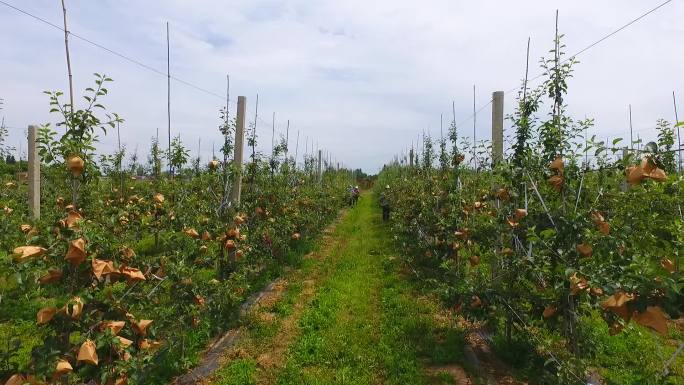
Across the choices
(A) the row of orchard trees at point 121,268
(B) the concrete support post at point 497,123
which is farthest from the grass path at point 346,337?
(B) the concrete support post at point 497,123

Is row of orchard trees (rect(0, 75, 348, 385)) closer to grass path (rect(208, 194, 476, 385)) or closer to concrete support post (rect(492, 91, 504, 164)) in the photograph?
grass path (rect(208, 194, 476, 385))

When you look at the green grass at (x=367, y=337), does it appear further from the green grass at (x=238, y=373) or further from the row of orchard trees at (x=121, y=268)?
the row of orchard trees at (x=121, y=268)

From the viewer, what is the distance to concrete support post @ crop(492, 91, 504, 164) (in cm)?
527

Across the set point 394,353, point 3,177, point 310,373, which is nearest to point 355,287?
point 394,353

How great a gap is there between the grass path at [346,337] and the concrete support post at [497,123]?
7.81ft

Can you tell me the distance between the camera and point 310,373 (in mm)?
4363

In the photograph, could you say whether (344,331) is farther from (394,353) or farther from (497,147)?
(497,147)

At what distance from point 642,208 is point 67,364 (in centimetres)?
385

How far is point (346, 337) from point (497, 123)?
3.39 metres

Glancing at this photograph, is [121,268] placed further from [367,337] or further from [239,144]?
[239,144]

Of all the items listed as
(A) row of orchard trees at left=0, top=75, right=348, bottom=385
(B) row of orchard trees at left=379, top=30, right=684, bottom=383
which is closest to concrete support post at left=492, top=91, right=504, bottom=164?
(B) row of orchard trees at left=379, top=30, right=684, bottom=383

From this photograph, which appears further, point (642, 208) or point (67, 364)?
point (642, 208)

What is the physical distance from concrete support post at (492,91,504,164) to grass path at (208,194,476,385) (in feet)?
7.81

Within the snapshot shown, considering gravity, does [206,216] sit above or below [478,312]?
above
